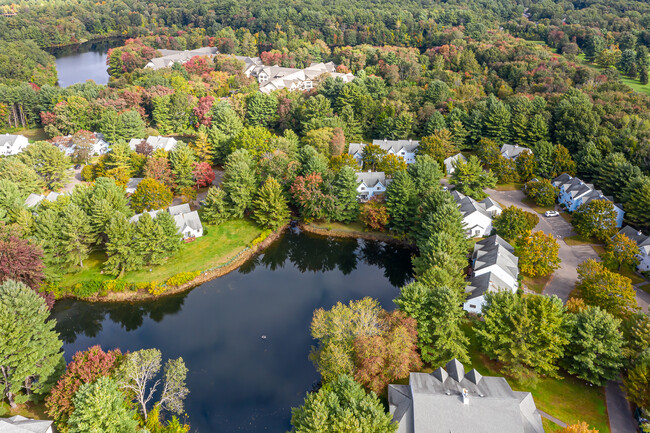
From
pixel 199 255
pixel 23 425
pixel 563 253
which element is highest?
pixel 563 253

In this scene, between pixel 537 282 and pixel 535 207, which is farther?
pixel 535 207

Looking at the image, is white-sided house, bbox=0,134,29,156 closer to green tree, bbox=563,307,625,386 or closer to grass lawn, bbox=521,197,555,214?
grass lawn, bbox=521,197,555,214

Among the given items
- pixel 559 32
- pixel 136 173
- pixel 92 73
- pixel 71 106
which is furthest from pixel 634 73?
pixel 92 73

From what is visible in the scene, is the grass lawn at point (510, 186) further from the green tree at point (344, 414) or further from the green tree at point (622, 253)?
the green tree at point (344, 414)

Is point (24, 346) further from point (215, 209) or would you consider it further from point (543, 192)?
point (543, 192)

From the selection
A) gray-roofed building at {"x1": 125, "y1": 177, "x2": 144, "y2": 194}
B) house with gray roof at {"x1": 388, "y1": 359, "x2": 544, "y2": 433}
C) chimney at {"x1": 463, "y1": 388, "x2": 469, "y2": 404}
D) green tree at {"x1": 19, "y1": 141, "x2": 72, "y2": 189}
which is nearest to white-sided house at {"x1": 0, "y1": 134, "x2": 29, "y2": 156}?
green tree at {"x1": 19, "y1": 141, "x2": 72, "y2": 189}

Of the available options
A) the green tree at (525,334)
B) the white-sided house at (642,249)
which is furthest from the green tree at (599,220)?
the green tree at (525,334)

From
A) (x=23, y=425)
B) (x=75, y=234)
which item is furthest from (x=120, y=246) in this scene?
(x=23, y=425)
